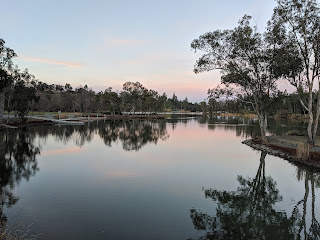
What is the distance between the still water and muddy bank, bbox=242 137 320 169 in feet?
3.48

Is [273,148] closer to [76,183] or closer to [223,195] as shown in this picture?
[223,195]

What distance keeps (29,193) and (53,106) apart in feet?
298

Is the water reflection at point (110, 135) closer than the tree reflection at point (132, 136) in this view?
No

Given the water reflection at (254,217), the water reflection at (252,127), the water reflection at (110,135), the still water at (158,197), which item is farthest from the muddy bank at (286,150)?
the water reflection at (110,135)

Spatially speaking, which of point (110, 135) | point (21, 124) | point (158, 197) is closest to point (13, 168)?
point (158, 197)

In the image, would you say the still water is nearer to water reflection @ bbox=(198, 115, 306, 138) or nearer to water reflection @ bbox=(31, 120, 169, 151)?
water reflection @ bbox=(31, 120, 169, 151)

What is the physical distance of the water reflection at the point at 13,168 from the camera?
437 inches

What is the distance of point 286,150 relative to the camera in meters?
23.6

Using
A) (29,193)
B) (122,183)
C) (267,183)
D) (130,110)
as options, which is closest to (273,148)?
(267,183)

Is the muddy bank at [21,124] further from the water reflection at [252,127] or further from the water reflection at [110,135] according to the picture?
the water reflection at [252,127]

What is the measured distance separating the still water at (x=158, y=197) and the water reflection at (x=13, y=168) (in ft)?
0.16

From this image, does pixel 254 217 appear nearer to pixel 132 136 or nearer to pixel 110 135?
pixel 132 136

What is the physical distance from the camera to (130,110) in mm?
116625

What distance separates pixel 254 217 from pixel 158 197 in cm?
421
